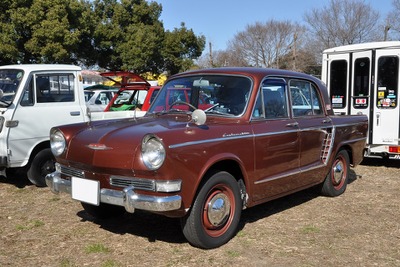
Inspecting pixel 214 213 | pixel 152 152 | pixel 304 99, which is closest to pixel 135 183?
pixel 152 152

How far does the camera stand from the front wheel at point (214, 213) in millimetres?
4027

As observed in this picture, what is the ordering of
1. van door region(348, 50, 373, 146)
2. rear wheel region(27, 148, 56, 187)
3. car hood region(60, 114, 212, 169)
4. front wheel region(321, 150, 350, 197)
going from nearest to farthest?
car hood region(60, 114, 212, 169) < front wheel region(321, 150, 350, 197) < rear wheel region(27, 148, 56, 187) < van door region(348, 50, 373, 146)

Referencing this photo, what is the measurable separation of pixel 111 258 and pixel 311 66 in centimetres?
3711

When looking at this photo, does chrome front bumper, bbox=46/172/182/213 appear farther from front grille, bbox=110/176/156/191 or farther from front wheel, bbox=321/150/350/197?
front wheel, bbox=321/150/350/197

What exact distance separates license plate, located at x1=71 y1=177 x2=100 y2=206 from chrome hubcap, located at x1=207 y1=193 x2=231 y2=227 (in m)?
1.08

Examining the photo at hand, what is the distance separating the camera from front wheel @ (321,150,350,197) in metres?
6.28

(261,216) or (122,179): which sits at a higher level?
(122,179)

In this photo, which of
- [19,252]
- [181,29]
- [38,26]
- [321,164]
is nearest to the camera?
[19,252]

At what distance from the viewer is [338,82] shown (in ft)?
31.6

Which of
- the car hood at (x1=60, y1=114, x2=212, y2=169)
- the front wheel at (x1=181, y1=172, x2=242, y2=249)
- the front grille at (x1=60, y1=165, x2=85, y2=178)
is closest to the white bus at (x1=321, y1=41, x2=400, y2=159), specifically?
the front wheel at (x1=181, y1=172, x2=242, y2=249)

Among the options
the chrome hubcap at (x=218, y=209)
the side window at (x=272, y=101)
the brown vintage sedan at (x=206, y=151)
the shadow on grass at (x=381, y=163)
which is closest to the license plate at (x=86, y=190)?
the brown vintage sedan at (x=206, y=151)

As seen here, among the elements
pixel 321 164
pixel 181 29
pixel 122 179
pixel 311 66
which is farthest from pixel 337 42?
pixel 122 179

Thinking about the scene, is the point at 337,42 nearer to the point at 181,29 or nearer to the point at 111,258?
the point at 181,29

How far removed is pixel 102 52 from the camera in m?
24.9
